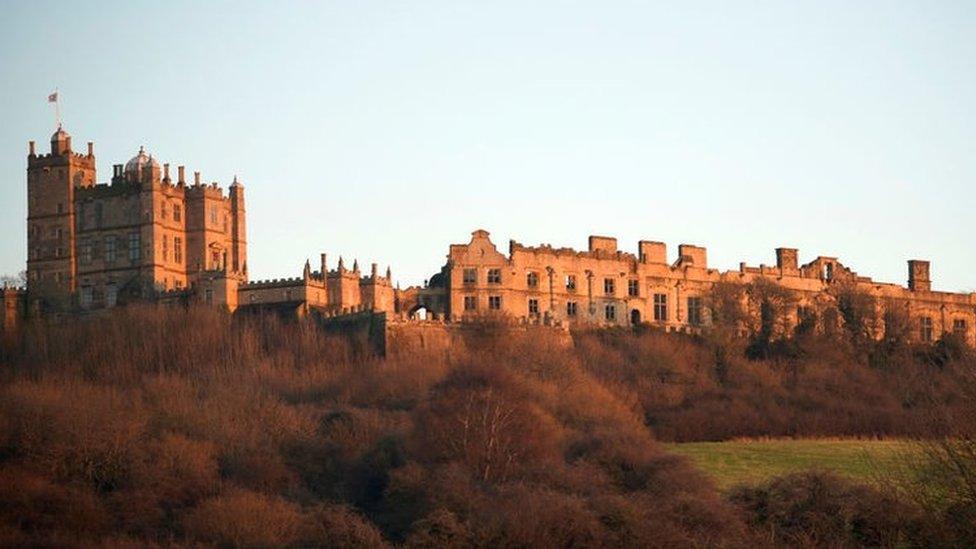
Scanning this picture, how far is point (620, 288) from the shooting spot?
85.3 m

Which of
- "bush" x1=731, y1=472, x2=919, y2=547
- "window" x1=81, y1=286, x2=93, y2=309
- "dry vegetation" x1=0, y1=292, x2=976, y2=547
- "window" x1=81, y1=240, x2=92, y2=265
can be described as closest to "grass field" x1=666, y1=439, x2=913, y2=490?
"dry vegetation" x1=0, y1=292, x2=976, y2=547

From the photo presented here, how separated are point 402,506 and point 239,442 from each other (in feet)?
29.2

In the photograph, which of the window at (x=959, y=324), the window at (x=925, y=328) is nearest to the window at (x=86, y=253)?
the window at (x=925, y=328)

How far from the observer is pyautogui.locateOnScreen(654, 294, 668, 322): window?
283 feet

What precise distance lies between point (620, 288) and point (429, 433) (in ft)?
85.2

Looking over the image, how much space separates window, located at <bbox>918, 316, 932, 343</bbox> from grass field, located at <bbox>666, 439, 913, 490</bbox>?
21550mm

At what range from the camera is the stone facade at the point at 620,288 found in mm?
81625

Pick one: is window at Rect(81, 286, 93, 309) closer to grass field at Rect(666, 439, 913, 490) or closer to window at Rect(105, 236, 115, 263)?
window at Rect(105, 236, 115, 263)

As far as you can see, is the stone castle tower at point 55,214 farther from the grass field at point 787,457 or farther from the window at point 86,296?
the grass field at point 787,457

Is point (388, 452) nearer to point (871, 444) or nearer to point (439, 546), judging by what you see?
point (439, 546)

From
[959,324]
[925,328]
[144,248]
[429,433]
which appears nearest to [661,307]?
[925,328]

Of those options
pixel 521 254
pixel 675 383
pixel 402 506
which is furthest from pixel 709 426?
pixel 402 506

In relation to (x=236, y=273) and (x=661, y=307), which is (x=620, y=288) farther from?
(x=236, y=273)

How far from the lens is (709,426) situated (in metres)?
72.7
